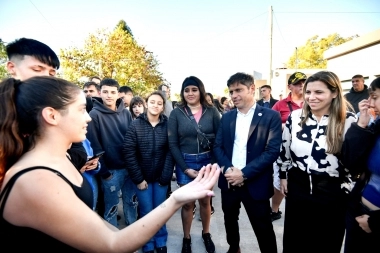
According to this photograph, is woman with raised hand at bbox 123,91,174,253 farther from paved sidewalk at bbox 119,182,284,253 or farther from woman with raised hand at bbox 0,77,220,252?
woman with raised hand at bbox 0,77,220,252

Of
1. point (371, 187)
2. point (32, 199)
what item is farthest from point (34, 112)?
point (371, 187)

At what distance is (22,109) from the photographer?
3.69 ft

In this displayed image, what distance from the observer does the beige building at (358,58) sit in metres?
11.4

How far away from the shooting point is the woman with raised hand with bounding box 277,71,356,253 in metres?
2.09

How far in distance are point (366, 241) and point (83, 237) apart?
A: 2071 mm

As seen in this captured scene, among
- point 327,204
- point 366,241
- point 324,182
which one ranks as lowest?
point 366,241

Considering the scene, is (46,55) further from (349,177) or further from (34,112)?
(349,177)

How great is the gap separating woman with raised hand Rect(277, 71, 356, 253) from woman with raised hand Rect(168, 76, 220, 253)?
104 centimetres

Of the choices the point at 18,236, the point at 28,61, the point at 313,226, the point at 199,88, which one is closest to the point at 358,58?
the point at 199,88

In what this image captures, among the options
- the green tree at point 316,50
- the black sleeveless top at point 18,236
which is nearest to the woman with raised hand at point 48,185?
the black sleeveless top at point 18,236

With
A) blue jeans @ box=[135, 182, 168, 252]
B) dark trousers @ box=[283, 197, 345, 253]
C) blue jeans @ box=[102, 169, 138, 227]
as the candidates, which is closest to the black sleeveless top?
blue jeans @ box=[135, 182, 168, 252]

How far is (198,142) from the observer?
2936 mm

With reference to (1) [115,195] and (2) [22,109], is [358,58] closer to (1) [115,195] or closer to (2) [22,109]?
(1) [115,195]

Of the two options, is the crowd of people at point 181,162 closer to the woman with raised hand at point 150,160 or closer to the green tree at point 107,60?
the woman with raised hand at point 150,160
